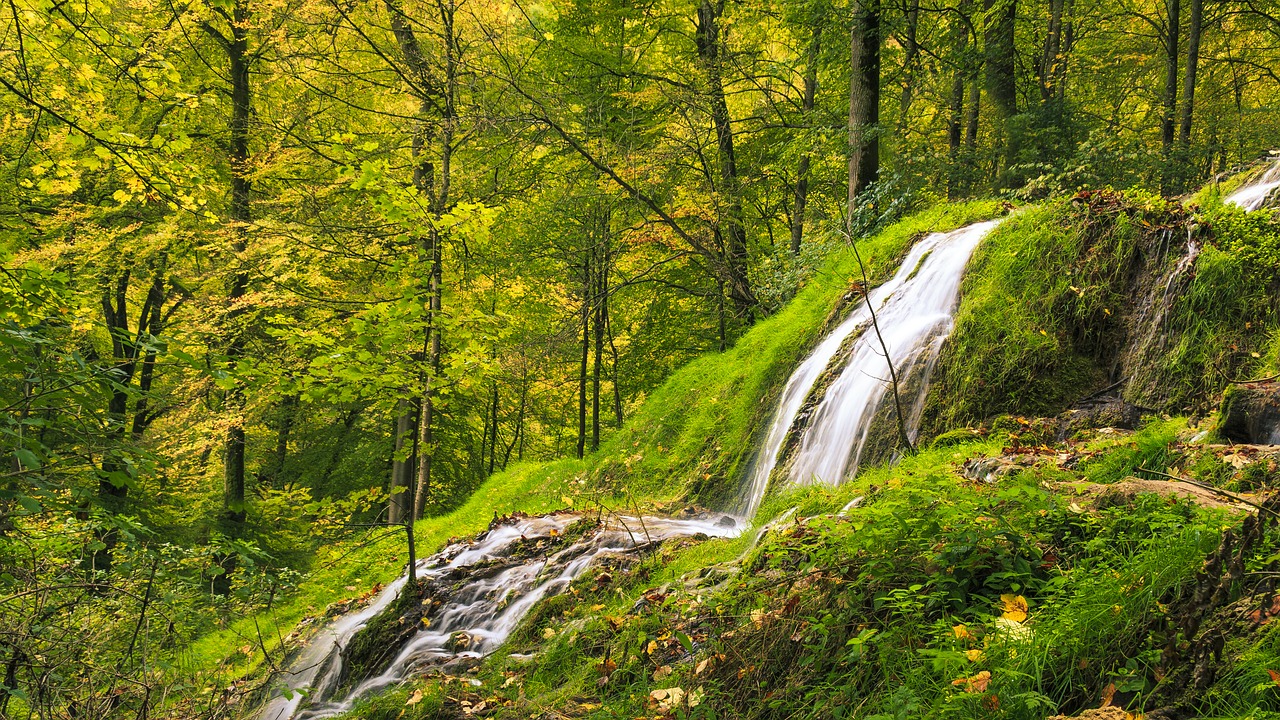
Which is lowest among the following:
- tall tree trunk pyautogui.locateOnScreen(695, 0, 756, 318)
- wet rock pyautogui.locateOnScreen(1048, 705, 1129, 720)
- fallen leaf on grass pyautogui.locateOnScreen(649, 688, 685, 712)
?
fallen leaf on grass pyautogui.locateOnScreen(649, 688, 685, 712)

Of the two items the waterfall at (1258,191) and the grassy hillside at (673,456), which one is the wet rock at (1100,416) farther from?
the grassy hillside at (673,456)

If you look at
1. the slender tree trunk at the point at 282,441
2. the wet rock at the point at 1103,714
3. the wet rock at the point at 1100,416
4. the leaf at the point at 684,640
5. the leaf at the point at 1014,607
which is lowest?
the slender tree trunk at the point at 282,441

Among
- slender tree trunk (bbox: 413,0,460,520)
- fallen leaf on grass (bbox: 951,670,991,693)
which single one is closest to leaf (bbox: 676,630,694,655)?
fallen leaf on grass (bbox: 951,670,991,693)

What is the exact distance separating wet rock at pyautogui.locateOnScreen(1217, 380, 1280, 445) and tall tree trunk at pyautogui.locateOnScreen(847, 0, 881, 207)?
690 cm

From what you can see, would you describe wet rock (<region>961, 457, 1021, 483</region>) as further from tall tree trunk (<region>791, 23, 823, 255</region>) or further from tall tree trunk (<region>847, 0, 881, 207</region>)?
tall tree trunk (<region>791, 23, 823, 255</region>)

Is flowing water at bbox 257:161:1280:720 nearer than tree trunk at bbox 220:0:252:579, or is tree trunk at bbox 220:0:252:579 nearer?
flowing water at bbox 257:161:1280:720

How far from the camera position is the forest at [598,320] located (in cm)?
324

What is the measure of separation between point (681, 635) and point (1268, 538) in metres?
2.26

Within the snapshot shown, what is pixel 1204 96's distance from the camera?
16.5 m

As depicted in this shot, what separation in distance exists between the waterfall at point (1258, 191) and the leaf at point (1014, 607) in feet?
15.5

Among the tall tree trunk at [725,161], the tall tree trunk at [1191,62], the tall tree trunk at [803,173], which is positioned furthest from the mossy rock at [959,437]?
the tall tree trunk at [1191,62]

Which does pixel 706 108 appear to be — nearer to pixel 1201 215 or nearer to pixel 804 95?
pixel 804 95

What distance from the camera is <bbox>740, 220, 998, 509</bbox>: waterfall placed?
19.2 ft

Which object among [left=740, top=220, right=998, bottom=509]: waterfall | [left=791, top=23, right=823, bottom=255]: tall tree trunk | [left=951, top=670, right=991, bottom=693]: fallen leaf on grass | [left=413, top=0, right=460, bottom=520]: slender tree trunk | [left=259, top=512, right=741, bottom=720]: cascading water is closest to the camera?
[left=951, top=670, right=991, bottom=693]: fallen leaf on grass
